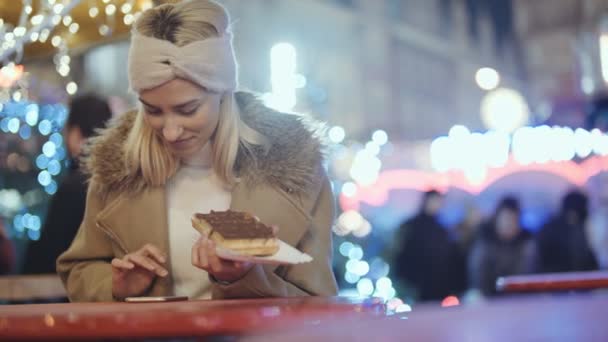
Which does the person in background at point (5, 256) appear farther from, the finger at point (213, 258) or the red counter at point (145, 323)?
the red counter at point (145, 323)

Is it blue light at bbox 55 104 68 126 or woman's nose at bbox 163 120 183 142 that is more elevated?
blue light at bbox 55 104 68 126

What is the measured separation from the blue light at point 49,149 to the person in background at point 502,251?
3786 millimetres

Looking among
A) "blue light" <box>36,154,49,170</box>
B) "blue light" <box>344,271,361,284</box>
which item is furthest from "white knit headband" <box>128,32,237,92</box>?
"blue light" <box>344,271,361,284</box>

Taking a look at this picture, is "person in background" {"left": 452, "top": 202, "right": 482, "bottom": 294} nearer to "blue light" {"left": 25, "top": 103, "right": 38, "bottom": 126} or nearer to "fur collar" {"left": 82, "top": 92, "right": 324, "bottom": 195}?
"blue light" {"left": 25, "top": 103, "right": 38, "bottom": 126}

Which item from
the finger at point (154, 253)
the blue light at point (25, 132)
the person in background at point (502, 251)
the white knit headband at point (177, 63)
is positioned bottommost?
the person in background at point (502, 251)

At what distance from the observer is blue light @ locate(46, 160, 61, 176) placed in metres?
7.39

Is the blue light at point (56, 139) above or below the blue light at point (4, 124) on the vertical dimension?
below

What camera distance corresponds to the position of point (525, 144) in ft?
58.0

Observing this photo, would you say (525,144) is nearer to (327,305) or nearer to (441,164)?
(441,164)

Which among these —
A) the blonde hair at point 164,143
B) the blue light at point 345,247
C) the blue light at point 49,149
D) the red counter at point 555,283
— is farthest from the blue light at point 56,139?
the blue light at point 345,247

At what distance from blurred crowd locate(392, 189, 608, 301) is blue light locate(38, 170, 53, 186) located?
3241mm

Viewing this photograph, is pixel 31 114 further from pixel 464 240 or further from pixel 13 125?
pixel 464 240

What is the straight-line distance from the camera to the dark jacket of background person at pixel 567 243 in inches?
329

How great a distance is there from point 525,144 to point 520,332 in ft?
57.2
